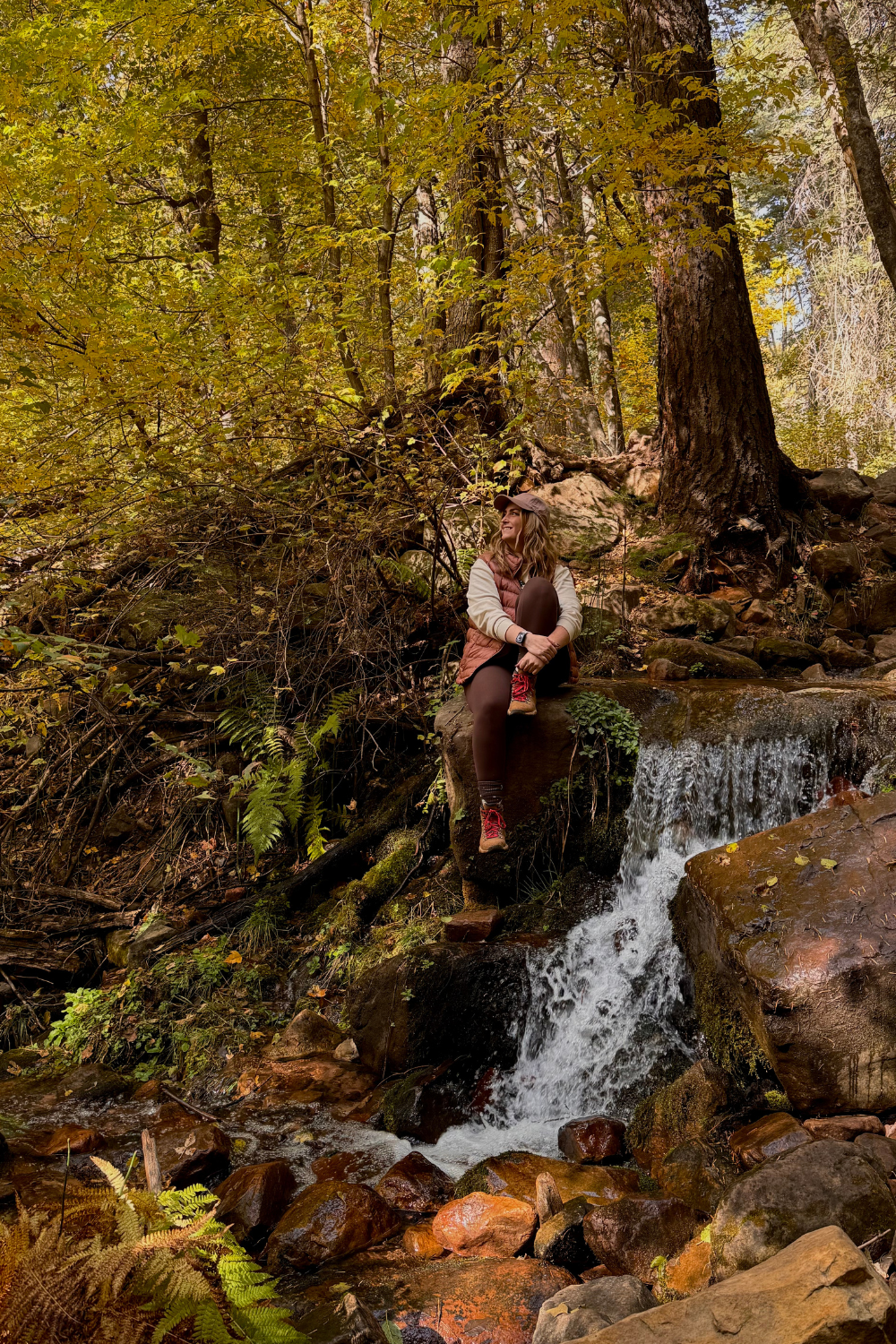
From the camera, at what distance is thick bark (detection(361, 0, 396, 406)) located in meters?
7.94

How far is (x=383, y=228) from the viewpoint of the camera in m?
8.72

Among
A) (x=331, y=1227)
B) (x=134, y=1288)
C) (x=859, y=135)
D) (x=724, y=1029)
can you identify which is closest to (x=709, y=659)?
(x=724, y=1029)

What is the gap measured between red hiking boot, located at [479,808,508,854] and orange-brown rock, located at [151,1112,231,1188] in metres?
2.06

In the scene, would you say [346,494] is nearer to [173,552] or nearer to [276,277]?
[173,552]

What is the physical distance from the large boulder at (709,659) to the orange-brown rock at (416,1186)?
13.7 feet

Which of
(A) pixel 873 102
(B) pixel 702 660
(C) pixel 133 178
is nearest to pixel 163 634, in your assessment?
(B) pixel 702 660

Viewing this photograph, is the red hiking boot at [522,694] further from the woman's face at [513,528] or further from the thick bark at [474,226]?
the thick bark at [474,226]

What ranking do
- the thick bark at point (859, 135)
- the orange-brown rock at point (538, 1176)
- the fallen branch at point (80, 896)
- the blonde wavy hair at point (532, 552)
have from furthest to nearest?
1. the thick bark at point (859, 135)
2. the fallen branch at point (80, 896)
3. the blonde wavy hair at point (532, 552)
4. the orange-brown rock at point (538, 1176)

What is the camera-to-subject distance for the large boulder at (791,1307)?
68.9 inches

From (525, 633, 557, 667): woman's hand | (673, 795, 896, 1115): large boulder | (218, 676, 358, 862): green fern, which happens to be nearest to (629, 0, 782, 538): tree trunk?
(525, 633, 557, 667): woman's hand

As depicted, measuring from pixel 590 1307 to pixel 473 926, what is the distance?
2790 millimetres

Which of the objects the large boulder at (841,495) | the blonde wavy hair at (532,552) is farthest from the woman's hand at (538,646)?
the large boulder at (841,495)

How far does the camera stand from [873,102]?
16.6m

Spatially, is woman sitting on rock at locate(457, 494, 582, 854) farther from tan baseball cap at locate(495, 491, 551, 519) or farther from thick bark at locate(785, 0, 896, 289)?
thick bark at locate(785, 0, 896, 289)
